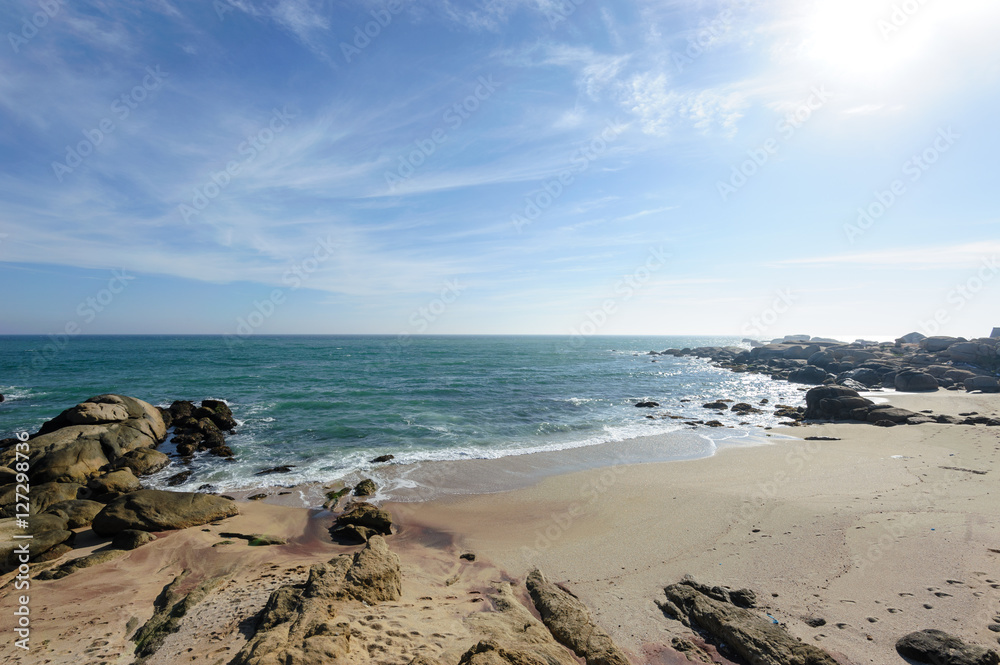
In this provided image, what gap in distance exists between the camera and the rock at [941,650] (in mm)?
5234

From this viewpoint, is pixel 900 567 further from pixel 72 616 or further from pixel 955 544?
pixel 72 616

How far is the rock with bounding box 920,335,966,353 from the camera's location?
4919cm

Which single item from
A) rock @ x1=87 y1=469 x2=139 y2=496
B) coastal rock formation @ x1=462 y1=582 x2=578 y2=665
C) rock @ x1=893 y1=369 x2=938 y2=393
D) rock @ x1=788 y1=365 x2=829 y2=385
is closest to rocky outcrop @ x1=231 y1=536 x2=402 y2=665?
coastal rock formation @ x1=462 y1=582 x2=578 y2=665

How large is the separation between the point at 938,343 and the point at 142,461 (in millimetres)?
77338

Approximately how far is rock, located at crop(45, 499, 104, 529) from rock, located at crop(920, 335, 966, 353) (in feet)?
245

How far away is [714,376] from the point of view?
2039 inches

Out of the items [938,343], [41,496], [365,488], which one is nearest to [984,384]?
[938,343]

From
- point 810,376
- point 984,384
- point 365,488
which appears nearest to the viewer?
point 365,488

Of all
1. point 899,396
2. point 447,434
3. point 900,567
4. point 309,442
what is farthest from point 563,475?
point 899,396

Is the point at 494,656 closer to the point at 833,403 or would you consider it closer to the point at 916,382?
the point at 833,403

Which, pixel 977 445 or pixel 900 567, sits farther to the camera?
pixel 977 445

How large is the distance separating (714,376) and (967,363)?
23.7m

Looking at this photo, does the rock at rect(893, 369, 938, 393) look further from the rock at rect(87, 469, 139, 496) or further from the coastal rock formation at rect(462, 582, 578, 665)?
the rock at rect(87, 469, 139, 496)

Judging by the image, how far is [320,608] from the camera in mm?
5262
